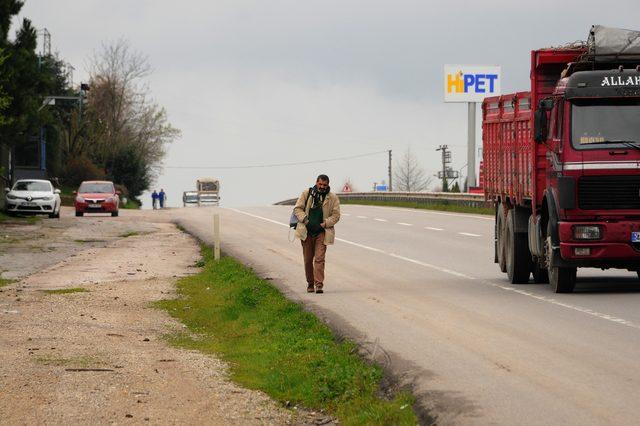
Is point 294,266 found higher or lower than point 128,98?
lower

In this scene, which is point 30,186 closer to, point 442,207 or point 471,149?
point 442,207

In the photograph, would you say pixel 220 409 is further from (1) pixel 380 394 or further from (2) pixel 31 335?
(2) pixel 31 335

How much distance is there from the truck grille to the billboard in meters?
78.8

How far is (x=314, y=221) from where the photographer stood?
62.5 feet

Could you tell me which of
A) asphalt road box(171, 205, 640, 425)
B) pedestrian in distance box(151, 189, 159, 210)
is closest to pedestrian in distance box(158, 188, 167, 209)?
pedestrian in distance box(151, 189, 159, 210)

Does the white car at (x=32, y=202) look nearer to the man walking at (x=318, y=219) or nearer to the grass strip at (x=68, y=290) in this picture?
the grass strip at (x=68, y=290)

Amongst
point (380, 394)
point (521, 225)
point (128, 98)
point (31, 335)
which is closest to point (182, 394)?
point (380, 394)

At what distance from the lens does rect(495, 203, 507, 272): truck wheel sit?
21594mm

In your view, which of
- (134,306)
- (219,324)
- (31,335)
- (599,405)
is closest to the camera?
(599,405)

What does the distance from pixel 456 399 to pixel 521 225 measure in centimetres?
1114

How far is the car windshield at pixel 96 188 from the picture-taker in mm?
56594

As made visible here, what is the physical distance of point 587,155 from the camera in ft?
56.7

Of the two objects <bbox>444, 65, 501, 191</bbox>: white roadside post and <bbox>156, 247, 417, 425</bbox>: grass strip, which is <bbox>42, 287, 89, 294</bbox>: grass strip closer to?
<bbox>156, 247, 417, 425</bbox>: grass strip

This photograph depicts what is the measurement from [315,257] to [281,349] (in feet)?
20.8
